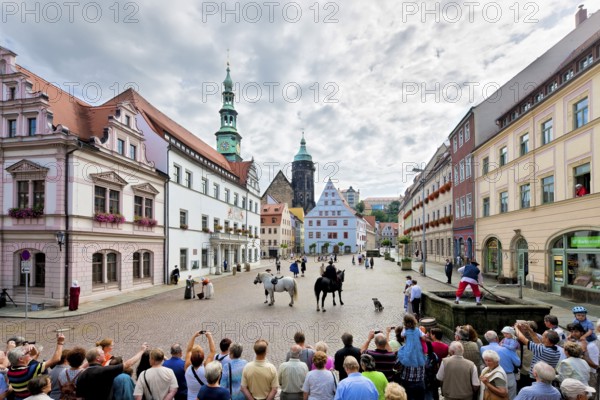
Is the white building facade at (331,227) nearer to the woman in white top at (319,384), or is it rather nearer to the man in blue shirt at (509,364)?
the man in blue shirt at (509,364)

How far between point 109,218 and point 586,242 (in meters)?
25.1

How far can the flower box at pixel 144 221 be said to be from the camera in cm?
2365

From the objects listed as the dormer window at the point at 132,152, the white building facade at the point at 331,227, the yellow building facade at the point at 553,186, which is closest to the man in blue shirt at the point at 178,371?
the yellow building facade at the point at 553,186

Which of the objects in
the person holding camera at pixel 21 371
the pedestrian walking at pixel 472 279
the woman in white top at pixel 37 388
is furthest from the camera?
the pedestrian walking at pixel 472 279

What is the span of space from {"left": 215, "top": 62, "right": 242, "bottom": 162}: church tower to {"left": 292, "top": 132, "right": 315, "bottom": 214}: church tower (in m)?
56.2

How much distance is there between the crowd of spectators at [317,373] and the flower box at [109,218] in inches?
603

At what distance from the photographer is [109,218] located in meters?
20.5

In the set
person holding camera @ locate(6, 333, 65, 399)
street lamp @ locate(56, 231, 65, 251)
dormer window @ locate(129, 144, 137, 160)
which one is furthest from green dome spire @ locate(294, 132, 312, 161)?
person holding camera @ locate(6, 333, 65, 399)

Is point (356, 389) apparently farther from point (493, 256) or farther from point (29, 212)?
point (493, 256)

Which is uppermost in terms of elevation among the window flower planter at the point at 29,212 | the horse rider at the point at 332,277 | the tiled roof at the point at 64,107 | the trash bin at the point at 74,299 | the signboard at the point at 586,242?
the tiled roof at the point at 64,107

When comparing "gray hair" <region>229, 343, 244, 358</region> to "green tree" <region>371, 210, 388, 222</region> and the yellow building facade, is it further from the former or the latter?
"green tree" <region>371, 210, 388, 222</region>

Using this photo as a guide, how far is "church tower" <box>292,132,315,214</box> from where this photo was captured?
376 feet

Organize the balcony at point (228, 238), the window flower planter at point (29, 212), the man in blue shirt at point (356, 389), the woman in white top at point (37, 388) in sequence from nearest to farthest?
the woman in white top at point (37, 388) < the man in blue shirt at point (356, 389) < the window flower planter at point (29, 212) < the balcony at point (228, 238)

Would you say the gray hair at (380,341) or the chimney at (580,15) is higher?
the chimney at (580,15)
